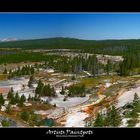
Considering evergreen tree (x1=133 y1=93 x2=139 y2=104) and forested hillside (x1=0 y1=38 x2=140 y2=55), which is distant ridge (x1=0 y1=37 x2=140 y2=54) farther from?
evergreen tree (x1=133 y1=93 x2=139 y2=104)

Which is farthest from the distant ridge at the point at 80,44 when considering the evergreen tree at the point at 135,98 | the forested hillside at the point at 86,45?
the evergreen tree at the point at 135,98

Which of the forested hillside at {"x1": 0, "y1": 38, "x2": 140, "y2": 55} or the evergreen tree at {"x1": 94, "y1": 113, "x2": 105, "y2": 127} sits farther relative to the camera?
the forested hillside at {"x1": 0, "y1": 38, "x2": 140, "y2": 55}

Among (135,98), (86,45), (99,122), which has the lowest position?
(99,122)

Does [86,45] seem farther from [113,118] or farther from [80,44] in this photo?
[113,118]

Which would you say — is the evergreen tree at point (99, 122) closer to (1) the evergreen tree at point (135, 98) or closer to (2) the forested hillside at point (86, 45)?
(1) the evergreen tree at point (135, 98)

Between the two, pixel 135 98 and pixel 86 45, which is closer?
pixel 135 98

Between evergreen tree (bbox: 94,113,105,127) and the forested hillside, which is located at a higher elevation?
the forested hillside

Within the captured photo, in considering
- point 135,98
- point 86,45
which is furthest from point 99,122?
point 86,45

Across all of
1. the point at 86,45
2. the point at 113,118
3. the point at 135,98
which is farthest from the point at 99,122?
the point at 86,45

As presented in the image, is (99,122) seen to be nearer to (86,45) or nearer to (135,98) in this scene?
(135,98)

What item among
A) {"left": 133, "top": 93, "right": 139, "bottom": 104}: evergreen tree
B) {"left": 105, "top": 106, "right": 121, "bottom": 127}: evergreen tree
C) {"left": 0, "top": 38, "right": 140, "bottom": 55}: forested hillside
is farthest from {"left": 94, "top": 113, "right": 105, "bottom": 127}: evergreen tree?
{"left": 0, "top": 38, "right": 140, "bottom": 55}: forested hillside

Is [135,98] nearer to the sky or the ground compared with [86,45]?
nearer to the ground
